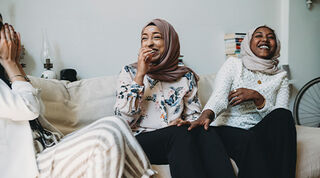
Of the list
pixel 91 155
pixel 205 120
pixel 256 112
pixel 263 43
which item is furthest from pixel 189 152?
pixel 263 43

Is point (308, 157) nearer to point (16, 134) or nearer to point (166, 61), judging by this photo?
point (166, 61)

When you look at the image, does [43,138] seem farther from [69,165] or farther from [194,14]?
→ [194,14]

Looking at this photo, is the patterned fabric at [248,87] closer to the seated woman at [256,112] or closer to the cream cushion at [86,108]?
the seated woman at [256,112]

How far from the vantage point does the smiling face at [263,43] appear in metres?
1.80

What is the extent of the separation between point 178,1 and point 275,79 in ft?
3.90

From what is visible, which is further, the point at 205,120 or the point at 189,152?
the point at 205,120

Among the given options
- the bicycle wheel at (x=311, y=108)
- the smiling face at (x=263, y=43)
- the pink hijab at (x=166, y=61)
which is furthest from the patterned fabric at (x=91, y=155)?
the bicycle wheel at (x=311, y=108)

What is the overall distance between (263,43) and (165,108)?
78cm

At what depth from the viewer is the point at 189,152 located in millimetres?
1139

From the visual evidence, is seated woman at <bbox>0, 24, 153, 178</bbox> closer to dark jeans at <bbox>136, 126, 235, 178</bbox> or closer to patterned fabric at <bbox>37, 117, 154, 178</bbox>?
patterned fabric at <bbox>37, 117, 154, 178</bbox>

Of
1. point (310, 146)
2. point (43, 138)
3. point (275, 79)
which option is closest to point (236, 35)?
point (275, 79)

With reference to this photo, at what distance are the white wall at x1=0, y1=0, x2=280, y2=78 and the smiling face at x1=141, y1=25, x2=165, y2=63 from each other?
2.10 ft

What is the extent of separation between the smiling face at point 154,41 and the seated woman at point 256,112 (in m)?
0.40

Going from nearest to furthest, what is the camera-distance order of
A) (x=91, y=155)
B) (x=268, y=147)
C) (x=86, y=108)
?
1. (x=91, y=155)
2. (x=268, y=147)
3. (x=86, y=108)
